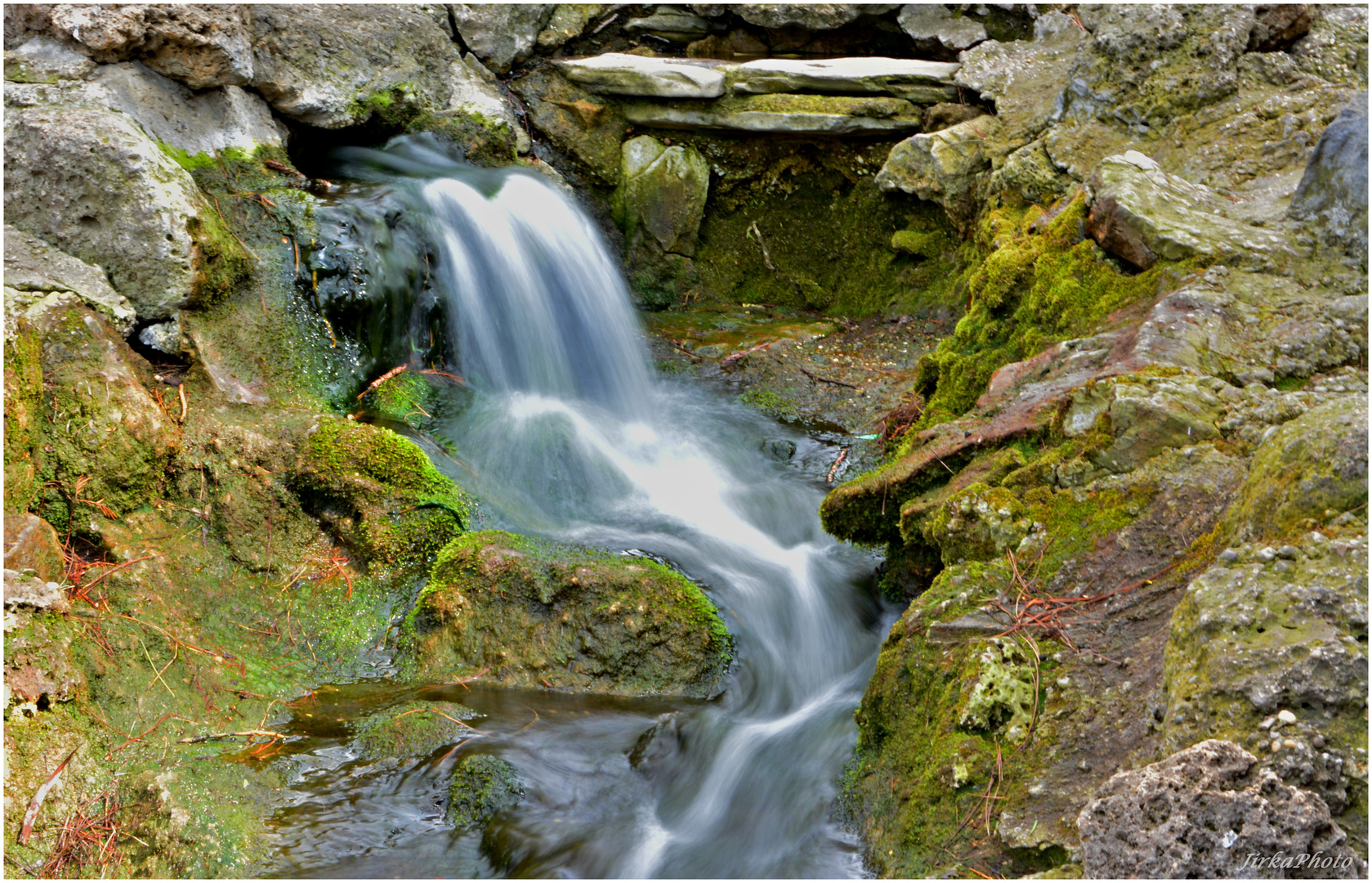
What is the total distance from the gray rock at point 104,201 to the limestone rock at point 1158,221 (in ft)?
15.5

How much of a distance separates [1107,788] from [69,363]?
14.6 ft

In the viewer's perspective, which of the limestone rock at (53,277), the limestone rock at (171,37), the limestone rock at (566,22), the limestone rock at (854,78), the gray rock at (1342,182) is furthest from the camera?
the limestone rock at (566,22)

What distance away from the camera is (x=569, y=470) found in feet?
18.2

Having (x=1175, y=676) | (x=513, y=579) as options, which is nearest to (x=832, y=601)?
(x=513, y=579)

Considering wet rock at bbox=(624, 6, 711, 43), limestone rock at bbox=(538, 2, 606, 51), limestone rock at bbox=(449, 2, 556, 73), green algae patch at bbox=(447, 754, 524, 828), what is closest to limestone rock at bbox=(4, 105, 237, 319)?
green algae patch at bbox=(447, 754, 524, 828)

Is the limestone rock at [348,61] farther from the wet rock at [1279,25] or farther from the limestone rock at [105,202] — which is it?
the wet rock at [1279,25]

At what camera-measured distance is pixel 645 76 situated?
805 cm

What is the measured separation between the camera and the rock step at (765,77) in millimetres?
7758

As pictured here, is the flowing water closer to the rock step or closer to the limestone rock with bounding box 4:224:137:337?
the rock step

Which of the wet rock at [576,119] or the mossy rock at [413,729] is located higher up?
the wet rock at [576,119]

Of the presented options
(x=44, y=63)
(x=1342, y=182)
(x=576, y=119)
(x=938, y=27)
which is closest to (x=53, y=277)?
(x=44, y=63)

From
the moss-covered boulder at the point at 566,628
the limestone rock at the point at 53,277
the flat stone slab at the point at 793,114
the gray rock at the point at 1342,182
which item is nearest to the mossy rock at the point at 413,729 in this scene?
the moss-covered boulder at the point at 566,628

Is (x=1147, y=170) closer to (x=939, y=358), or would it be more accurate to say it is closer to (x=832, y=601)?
(x=939, y=358)

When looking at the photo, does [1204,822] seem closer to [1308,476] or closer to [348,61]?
[1308,476]
